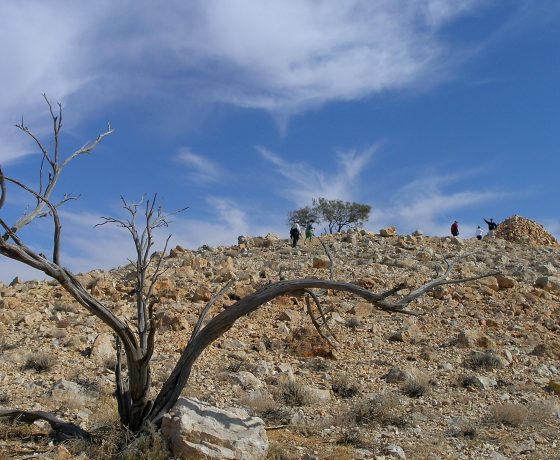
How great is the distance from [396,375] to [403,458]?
3451mm

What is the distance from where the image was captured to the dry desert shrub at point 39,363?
10148 millimetres

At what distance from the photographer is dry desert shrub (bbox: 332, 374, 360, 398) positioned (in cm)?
984

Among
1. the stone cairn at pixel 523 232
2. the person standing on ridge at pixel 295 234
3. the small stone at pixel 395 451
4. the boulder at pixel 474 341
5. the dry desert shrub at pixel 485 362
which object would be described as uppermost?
the stone cairn at pixel 523 232

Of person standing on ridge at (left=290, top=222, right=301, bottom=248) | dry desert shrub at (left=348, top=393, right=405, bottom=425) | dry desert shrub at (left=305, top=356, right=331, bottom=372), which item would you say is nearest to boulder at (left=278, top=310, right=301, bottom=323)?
dry desert shrub at (left=305, top=356, right=331, bottom=372)

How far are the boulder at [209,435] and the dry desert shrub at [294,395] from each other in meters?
2.36

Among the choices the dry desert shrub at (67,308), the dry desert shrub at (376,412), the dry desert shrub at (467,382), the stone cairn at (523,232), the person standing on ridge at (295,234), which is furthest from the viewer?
the stone cairn at (523,232)

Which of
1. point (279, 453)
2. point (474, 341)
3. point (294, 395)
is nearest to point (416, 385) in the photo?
point (294, 395)

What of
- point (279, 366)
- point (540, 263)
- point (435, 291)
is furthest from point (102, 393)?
point (540, 263)

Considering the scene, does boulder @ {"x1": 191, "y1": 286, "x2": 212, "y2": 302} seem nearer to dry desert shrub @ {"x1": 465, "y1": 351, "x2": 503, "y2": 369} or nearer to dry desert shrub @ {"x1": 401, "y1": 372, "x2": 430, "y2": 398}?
dry desert shrub @ {"x1": 401, "y1": 372, "x2": 430, "y2": 398}

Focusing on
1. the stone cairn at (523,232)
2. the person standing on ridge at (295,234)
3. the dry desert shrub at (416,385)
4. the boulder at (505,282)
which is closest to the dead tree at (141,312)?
the dry desert shrub at (416,385)

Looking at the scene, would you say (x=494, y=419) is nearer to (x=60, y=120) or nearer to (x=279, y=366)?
(x=279, y=366)

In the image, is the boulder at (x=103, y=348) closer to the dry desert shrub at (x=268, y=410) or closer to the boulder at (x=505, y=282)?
the dry desert shrub at (x=268, y=410)

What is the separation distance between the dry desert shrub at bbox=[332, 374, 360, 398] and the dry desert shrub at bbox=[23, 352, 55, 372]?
4.63m

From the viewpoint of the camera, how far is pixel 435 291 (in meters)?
16.7
